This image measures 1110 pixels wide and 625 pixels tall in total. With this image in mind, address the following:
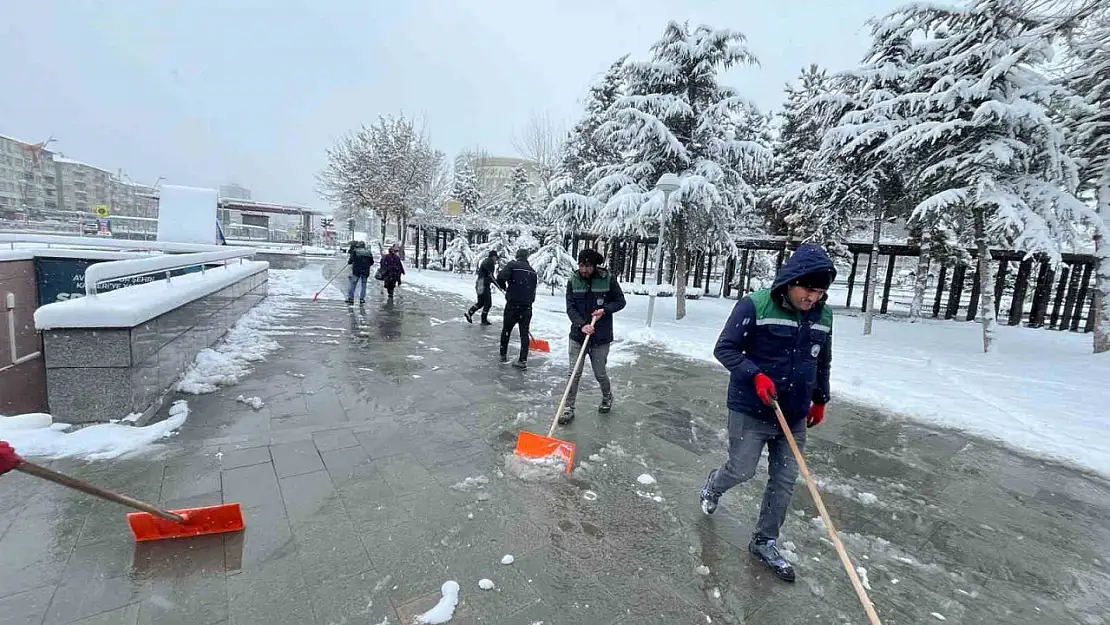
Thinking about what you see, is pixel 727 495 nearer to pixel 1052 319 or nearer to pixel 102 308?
pixel 102 308

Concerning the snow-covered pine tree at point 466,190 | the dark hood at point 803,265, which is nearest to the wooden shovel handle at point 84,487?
the dark hood at point 803,265

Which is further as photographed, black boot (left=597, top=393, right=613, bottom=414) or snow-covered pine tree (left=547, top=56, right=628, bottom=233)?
snow-covered pine tree (left=547, top=56, right=628, bottom=233)

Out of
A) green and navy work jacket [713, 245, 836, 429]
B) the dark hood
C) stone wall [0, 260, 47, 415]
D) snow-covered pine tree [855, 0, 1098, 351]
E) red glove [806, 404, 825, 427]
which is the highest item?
snow-covered pine tree [855, 0, 1098, 351]

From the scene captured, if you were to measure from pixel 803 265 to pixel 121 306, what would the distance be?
5217 millimetres

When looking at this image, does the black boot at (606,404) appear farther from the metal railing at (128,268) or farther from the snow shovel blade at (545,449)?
the metal railing at (128,268)

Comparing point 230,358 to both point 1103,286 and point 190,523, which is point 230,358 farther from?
point 1103,286

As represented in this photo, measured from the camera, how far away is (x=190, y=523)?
2.75 m

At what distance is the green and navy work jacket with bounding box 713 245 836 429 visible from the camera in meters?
2.78

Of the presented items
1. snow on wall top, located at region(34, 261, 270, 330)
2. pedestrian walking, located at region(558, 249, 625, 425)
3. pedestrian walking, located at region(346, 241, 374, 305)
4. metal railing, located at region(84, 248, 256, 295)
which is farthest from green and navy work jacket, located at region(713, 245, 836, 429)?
pedestrian walking, located at region(346, 241, 374, 305)

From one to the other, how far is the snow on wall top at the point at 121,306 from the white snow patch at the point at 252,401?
3.60 ft

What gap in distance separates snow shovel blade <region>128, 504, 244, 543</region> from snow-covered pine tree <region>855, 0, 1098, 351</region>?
11.2m

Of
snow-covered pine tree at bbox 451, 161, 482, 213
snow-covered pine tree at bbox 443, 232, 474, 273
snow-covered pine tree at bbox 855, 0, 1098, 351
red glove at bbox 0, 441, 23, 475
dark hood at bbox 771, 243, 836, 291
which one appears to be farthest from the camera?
snow-covered pine tree at bbox 451, 161, 482, 213

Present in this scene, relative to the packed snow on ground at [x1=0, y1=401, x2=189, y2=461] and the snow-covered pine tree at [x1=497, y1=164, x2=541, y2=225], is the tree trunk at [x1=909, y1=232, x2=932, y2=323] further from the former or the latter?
the packed snow on ground at [x1=0, y1=401, x2=189, y2=461]

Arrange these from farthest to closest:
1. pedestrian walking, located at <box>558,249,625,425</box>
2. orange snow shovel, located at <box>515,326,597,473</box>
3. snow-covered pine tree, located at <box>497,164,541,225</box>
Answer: snow-covered pine tree, located at <box>497,164,541,225</box>
pedestrian walking, located at <box>558,249,625,425</box>
orange snow shovel, located at <box>515,326,597,473</box>
